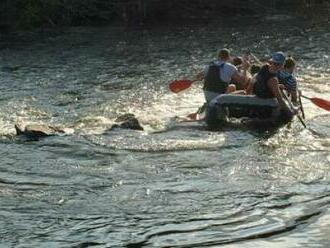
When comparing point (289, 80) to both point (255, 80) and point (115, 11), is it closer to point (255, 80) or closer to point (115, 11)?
point (255, 80)

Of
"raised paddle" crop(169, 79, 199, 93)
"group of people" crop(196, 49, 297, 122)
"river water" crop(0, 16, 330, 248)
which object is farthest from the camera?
"raised paddle" crop(169, 79, 199, 93)

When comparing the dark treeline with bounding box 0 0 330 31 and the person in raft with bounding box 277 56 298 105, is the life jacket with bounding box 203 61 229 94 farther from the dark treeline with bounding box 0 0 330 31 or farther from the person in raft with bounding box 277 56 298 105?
the dark treeline with bounding box 0 0 330 31

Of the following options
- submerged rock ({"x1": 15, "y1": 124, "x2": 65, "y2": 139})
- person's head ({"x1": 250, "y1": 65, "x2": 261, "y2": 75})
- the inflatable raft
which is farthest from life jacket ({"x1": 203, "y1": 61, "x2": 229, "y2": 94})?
submerged rock ({"x1": 15, "y1": 124, "x2": 65, "y2": 139})

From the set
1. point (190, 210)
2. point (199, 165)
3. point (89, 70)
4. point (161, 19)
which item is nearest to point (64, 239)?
point (190, 210)

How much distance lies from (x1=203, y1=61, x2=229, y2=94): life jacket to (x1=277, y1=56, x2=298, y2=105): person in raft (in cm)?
116

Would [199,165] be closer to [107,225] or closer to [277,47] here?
[107,225]

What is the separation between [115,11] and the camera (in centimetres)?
3809

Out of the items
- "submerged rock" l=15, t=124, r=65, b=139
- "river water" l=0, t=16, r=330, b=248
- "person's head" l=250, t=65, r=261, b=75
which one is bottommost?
"river water" l=0, t=16, r=330, b=248

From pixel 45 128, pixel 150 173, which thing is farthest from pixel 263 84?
pixel 45 128

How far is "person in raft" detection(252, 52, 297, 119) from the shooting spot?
13453 millimetres

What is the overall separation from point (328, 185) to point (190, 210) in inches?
89.3

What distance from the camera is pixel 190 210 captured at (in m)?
9.37

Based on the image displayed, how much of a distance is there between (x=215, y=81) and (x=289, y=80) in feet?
5.03

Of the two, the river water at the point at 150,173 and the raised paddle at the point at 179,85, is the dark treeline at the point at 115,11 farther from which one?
the raised paddle at the point at 179,85
